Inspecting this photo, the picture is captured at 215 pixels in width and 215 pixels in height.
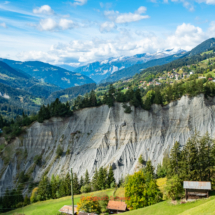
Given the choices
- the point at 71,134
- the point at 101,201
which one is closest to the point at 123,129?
the point at 71,134

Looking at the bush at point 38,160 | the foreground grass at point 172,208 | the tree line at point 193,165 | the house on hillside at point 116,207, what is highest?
the tree line at point 193,165

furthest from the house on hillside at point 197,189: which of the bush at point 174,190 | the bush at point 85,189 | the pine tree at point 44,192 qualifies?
the pine tree at point 44,192

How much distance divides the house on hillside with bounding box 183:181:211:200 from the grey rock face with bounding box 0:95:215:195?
35.4m

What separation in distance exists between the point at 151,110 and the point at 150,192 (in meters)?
45.2

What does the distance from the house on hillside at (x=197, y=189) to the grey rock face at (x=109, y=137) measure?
35407mm

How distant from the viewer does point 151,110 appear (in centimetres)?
8100

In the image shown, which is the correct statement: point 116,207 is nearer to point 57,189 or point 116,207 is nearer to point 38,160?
point 57,189

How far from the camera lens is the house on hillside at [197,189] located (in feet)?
107

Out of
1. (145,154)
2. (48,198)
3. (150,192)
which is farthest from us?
(145,154)

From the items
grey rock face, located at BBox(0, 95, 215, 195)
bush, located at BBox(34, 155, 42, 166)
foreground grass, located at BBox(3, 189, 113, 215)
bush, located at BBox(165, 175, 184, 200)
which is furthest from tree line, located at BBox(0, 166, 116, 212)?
bush, located at BBox(165, 175, 184, 200)

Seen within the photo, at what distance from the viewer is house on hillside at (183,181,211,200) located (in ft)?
107

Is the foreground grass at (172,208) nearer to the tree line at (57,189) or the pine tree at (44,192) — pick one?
the tree line at (57,189)

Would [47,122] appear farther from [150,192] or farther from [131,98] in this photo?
[150,192]

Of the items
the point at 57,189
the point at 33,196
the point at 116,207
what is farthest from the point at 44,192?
the point at 116,207
